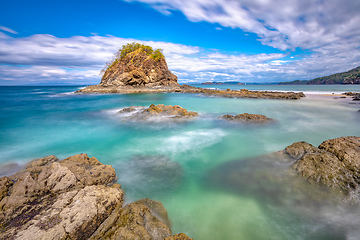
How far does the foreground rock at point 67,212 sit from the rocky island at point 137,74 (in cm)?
4546

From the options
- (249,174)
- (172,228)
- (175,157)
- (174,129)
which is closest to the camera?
(172,228)

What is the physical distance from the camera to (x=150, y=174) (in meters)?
5.79

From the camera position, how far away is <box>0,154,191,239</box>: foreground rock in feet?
9.73

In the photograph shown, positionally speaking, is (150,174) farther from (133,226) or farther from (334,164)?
(334,164)

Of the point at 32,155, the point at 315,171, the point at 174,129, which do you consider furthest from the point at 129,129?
the point at 315,171

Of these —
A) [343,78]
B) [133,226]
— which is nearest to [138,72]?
[133,226]

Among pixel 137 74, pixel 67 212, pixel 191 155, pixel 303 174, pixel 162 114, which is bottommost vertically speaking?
pixel 191 155

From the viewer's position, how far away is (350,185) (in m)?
4.53

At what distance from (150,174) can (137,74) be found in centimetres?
5176

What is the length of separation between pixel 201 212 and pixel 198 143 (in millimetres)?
4829

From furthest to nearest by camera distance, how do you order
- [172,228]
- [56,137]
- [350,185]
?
[56,137] < [350,185] < [172,228]

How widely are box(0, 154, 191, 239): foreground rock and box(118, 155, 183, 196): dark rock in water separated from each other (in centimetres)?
105

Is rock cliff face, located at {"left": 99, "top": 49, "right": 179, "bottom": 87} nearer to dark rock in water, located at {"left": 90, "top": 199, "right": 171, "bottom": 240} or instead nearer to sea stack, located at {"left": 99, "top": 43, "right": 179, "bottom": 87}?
sea stack, located at {"left": 99, "top": 43, "right": 179, "bottom": 87}

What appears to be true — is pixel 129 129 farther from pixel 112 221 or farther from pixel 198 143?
pixel 112 221
